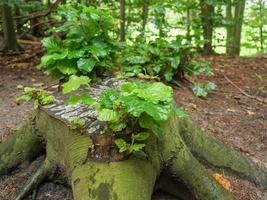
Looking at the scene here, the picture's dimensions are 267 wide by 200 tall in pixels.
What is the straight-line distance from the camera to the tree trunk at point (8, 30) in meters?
7.72

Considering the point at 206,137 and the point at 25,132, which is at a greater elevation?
the point at 25,132

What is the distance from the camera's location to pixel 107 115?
2242 mm

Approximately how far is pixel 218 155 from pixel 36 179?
5.24 feet

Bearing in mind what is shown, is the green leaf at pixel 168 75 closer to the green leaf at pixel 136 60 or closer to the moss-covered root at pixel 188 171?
the green leaf at pixel 136 60

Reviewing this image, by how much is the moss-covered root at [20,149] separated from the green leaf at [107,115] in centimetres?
114

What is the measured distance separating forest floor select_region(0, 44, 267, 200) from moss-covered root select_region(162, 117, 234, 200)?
0.25 metres

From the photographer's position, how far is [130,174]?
243 centimetres

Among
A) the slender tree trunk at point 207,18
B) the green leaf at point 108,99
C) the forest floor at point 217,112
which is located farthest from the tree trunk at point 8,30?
the green leaf at point 108,99

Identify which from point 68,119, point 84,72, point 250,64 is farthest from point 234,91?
point 68,119

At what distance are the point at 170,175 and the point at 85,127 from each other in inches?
30.0

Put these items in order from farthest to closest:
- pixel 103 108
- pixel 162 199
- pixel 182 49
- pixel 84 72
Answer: pixel 182 49 < pixel 84 72 < pixel 162 199 < pixel 103 108

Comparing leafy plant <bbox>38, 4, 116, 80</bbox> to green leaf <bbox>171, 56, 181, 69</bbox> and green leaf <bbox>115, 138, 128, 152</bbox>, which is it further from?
green leaf <bbox>171, 56, 181, 69</bbox>

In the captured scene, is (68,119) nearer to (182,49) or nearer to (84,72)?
(84,72)

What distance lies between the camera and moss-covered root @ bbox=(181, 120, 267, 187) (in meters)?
3.48
